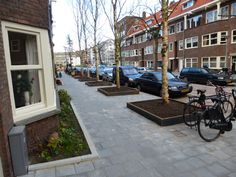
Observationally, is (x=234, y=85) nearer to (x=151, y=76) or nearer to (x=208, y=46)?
(x=151, y=76)

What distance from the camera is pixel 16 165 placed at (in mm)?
3279

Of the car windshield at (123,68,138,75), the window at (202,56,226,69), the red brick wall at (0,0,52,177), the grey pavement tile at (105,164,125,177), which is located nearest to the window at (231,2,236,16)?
the window at (202,56,226,69)

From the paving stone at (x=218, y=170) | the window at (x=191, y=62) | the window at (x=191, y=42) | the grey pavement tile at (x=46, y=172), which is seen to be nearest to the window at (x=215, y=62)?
the window at (x=191, y=62)

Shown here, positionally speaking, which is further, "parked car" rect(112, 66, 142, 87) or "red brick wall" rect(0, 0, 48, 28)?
"parked car" rect(112, 66, 142, 87)

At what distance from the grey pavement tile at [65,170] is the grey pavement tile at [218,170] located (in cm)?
232

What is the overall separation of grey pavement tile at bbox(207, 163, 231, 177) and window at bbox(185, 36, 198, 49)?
90.3 ft

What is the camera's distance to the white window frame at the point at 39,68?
362 centimetres

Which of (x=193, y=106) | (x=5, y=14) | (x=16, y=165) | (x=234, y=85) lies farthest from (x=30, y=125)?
(x=234, y=85)

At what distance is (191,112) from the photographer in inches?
221

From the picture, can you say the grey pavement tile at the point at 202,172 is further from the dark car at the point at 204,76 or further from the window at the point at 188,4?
the window at the point at 188,4

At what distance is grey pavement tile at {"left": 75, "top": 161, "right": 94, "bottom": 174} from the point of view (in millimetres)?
3471

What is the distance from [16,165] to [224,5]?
27.6 meters

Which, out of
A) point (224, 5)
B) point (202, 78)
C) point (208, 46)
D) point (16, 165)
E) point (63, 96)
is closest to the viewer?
point (16, 165)

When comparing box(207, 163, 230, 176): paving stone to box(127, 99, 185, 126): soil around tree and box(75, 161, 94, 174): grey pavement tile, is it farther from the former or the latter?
box(127, 99, 185, 126): soil around tree
